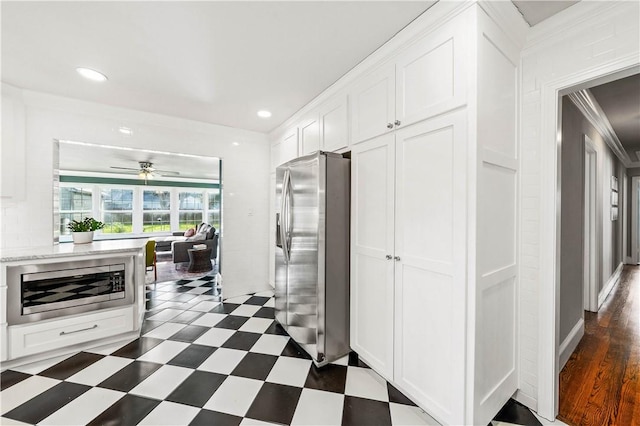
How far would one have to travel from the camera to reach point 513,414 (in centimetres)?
166

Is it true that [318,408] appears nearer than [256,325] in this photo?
Yes

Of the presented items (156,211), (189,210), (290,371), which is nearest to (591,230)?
(290,371)

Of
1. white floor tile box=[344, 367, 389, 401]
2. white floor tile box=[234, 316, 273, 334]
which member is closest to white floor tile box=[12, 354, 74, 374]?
white floor tile box=[234, 316, 273, 334]

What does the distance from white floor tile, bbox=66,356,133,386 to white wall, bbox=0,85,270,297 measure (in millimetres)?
1445

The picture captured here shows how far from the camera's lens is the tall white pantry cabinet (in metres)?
1.42

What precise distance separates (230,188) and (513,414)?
3.65 meters

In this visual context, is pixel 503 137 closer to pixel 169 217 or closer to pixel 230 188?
pixel 230 188

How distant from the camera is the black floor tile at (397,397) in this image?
5.85 ft

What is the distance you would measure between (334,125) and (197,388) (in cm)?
234

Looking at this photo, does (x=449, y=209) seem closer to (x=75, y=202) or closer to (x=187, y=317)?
(x=187, y=317)

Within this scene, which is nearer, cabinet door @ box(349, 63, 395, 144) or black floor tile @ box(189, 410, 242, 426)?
black floor tile @ box(189, 410, 242, 426)

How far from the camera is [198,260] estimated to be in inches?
220

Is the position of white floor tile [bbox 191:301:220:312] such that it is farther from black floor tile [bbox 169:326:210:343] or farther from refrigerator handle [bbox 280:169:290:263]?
refrigerator handle [bbox 280:169:290:263]

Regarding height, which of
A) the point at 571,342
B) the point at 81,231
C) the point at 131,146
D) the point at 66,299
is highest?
the point at 131,146
